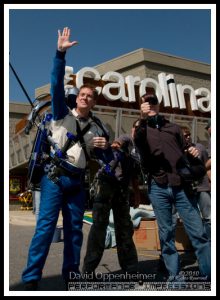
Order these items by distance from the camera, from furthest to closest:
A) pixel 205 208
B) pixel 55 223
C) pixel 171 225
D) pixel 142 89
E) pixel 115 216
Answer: pixel 142 89, pixel 205 208, pixel 115 216, pixel 171 225, pixel 55 223

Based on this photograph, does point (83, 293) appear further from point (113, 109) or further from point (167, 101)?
point (167, 101)

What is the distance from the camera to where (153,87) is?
1619 cm

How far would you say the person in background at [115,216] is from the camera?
13.0 feet

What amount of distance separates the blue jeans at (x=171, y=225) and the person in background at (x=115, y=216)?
0.58 m

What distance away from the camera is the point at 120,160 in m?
4.16

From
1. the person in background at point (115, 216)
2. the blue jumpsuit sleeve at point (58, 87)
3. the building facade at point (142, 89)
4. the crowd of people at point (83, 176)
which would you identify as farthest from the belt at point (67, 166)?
the building facade at point (142, 89)

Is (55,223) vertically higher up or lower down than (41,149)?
lower down

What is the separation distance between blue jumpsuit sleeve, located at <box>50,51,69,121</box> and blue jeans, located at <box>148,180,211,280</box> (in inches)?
43.9

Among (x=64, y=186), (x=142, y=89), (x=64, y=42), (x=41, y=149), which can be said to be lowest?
(x=64, y=186)

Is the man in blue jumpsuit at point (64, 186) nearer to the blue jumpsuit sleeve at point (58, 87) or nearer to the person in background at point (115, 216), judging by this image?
the blue jumpsuit sleeve at point (58, 87)

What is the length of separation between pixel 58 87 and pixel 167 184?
53.2 inches

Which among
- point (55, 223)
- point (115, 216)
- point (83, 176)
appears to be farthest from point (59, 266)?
point (83, 176)

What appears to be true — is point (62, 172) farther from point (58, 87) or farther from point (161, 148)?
point (161, 148)

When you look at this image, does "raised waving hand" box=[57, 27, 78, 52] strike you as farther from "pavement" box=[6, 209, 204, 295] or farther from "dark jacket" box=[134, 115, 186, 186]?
"pavement" box=[6, 209, 204, 295]
